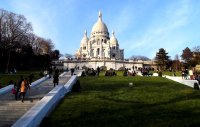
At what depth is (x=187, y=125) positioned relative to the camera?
48.3 feet

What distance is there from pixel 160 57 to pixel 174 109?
6247 centimetres

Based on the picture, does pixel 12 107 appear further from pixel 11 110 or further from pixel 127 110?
pixel 127 110

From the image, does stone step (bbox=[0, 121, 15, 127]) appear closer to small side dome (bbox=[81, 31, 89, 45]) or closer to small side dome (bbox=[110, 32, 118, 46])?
small side dome (bbox=[110, 32, 118, 46])

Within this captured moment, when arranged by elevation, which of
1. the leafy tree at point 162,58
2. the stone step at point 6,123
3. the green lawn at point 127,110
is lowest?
the stone step at point 6,123

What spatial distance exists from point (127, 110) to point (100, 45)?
122827mm

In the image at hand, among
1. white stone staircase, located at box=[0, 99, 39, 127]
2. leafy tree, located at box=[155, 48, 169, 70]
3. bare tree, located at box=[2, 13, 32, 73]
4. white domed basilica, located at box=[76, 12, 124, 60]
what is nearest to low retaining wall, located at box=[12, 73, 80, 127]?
white stone staircase, located at box=[0, 99, 39, 127]

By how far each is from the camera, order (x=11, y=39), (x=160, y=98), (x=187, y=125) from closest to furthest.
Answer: (x=187, y=125) → (x=160, y=98) → (x=11, y=39)

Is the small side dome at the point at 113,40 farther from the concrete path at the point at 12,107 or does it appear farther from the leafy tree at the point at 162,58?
the concrete path at the point at 12,107

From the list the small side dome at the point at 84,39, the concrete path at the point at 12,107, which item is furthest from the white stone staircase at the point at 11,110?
the small side dome at the point at 84,39

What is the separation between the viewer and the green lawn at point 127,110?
15.4 m

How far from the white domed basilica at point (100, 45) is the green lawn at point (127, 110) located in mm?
115840

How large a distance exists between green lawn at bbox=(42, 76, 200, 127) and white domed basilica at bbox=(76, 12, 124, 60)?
380 ft

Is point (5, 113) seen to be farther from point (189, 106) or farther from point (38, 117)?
point (189, 106)

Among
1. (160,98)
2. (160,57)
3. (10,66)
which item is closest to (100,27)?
(160,57)
